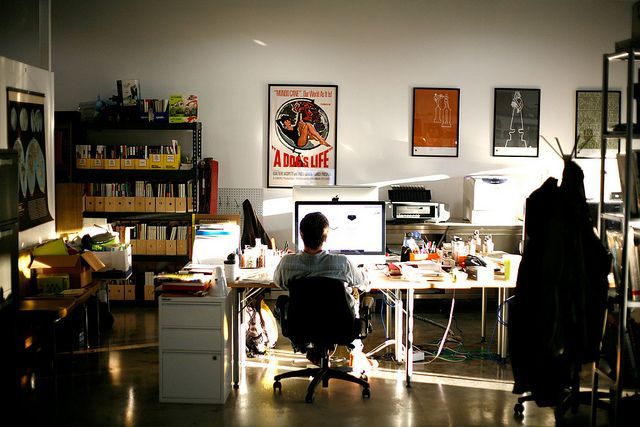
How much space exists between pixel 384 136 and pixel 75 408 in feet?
14.1

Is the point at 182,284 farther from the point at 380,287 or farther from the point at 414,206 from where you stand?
the point at 414,206

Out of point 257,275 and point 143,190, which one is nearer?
point 257,275

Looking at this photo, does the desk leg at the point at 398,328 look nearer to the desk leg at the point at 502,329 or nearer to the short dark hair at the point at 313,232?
the desk leg at the point at 502,329

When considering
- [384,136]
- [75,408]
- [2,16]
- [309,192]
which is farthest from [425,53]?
[75,408]

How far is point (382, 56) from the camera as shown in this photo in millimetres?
7621

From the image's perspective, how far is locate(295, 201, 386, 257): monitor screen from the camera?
17.2 feet

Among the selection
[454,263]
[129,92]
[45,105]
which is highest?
[129,92]

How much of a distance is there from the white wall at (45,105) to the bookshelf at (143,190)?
114 cm

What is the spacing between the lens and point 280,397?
4730mm

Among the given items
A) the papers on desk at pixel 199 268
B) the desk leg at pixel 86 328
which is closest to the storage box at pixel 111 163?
the desk leg at pixel 86 328

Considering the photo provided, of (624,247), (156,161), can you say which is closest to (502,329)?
(624,247)

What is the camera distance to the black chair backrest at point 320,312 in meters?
4.32

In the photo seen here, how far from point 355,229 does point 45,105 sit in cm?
270

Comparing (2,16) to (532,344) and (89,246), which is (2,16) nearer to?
(89,246)
